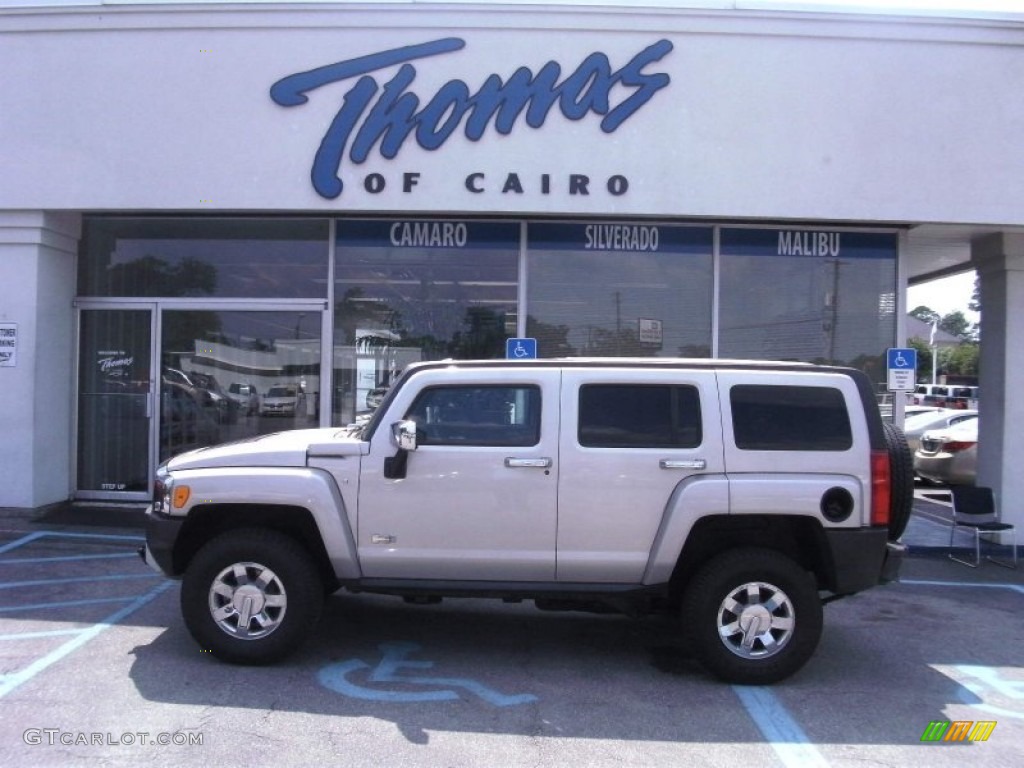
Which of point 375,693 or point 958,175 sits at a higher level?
point 958,175

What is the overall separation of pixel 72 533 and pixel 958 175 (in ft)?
33.8

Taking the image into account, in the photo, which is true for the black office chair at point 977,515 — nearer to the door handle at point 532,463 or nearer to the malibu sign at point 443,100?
the malibu sign at point 443,100

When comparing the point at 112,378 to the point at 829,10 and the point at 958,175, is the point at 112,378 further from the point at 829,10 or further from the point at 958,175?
the point at 958,175

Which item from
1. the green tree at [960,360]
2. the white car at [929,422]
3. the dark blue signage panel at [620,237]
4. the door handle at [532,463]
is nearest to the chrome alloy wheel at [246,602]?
the door handle at [532,463]

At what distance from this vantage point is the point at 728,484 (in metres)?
4.99

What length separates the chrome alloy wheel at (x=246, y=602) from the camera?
5.07 metres

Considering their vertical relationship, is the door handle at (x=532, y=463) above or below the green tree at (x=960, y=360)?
below

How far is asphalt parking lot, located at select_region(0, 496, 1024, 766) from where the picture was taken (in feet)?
13.5

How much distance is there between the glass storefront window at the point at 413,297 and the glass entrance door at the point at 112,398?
8.31ft

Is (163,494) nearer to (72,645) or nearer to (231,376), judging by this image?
(72,645)

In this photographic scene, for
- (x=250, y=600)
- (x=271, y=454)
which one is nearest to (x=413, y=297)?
(x=271, y=454)

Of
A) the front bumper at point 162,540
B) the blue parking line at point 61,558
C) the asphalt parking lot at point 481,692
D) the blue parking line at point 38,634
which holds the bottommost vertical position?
the asphalt parking lot at point 481,692

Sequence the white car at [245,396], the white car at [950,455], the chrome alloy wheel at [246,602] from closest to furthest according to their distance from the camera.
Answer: the chrome alloy wheel at [246,602]
the white car at [245,396]
the white car at [950,455]

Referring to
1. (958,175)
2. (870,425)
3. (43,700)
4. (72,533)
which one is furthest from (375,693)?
(958,175)
